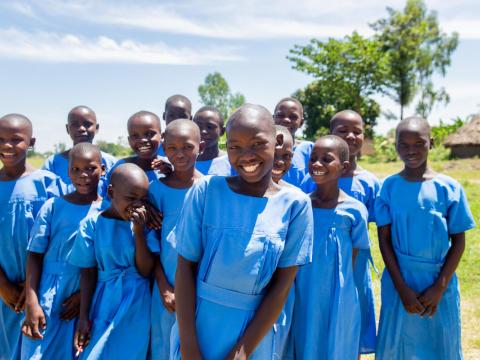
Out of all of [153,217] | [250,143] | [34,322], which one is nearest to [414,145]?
[250,143]

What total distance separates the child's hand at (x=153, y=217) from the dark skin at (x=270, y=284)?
0.64m

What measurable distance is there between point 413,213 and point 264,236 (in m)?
1.42

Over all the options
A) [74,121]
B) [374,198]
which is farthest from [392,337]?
[74,121]

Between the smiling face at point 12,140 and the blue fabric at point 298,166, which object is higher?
the smiling face at point 12,140

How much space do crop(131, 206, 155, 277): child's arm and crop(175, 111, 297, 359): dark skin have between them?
55 cm

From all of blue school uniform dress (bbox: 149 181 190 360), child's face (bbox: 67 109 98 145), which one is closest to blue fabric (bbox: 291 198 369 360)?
blue school uniform dress (bbox: 149 181 190 360)

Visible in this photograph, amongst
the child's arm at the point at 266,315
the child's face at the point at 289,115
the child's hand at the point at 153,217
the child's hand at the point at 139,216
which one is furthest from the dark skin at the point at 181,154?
the child's face at the point at 289,115

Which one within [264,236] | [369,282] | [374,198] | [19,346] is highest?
[264,236]

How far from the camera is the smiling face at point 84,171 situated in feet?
8.77

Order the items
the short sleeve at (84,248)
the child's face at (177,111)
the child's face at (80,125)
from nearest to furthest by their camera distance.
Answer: the short sleeve at (84,248), the child's face at (80,125), the child's face at (177,111)

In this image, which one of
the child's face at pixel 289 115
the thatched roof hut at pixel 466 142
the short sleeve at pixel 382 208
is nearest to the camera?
the short sleeve at pixel 382 208

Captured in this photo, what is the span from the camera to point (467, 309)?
470 cm

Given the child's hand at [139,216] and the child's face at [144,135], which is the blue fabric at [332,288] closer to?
the child's hand at [139,216]

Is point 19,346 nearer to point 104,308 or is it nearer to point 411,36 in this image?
point 104,308
